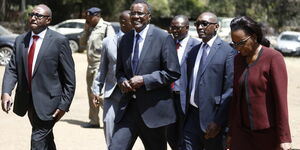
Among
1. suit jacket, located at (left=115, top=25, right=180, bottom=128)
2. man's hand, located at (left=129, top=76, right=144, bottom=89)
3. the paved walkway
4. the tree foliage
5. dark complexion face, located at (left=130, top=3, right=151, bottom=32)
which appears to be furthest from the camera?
the tree foliage

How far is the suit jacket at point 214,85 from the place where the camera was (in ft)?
19.9

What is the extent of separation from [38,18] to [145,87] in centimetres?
145

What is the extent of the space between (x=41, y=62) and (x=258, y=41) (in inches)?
99.1

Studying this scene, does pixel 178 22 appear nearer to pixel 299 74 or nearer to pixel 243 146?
pixel 243 146

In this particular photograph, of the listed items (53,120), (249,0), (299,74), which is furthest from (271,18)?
(53,120)

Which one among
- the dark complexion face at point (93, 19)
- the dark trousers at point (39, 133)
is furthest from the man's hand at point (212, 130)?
the dark complexion face at point (93, 19)

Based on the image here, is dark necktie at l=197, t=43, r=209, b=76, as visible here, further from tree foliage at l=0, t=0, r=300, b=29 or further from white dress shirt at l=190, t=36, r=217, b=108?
tree foliage at l=0, t=0, r=300, b=29

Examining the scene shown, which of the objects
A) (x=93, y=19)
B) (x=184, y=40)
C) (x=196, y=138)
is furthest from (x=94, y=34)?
(x=196, y=138)

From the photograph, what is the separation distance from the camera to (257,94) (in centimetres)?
498

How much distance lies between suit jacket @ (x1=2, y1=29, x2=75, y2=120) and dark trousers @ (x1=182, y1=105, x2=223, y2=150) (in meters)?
1.33

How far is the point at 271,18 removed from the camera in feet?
160

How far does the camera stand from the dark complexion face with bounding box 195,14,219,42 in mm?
6465

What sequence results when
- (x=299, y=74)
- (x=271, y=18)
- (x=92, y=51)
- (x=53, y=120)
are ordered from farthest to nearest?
(x=271, y=18), (x=299, y=74), (x=92, y=51), (x=53, y=120)

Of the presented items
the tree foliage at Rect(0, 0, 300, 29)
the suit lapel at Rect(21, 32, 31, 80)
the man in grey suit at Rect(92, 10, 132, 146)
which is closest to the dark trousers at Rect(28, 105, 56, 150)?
the suit lapel at Rect(21, 32, 31, 80)
